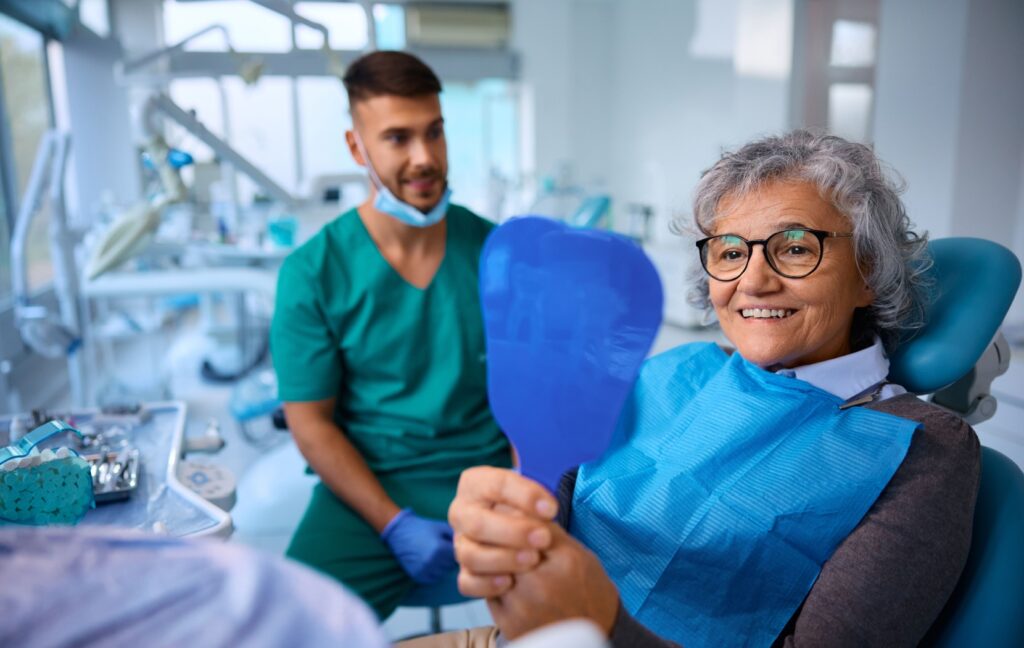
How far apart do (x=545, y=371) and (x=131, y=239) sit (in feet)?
5.95

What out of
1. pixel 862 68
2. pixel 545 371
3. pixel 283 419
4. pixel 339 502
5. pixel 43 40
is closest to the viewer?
pixel 545 371

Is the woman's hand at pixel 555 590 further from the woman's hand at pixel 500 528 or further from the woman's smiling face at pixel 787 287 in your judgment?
the woman's smiling face at pixel 787 287

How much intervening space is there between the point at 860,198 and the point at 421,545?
3.13 feet

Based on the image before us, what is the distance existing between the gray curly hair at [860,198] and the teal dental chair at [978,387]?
0.04 m

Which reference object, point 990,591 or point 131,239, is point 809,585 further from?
point 131,239

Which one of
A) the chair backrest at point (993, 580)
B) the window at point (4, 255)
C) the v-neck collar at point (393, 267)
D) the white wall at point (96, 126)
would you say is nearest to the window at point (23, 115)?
the window at point (4, 255)

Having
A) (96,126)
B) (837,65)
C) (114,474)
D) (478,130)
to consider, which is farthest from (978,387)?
(478,130)

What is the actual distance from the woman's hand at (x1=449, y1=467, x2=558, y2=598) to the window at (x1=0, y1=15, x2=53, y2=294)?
4191mm

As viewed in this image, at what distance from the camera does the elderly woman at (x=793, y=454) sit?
2.60ft

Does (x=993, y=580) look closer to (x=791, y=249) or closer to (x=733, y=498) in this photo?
(x=733, y=498)

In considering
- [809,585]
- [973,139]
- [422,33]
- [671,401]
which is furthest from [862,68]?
[422,33]

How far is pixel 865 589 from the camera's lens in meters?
0.76

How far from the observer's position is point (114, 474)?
3.51 ft

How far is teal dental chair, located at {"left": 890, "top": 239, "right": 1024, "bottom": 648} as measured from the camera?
811 mm
